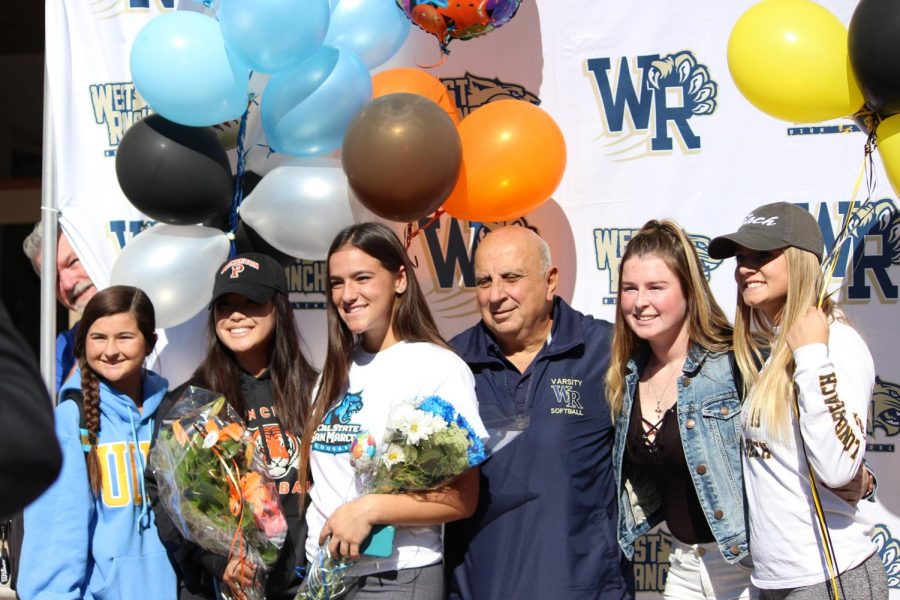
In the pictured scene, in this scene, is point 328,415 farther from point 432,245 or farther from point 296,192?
point 432,245

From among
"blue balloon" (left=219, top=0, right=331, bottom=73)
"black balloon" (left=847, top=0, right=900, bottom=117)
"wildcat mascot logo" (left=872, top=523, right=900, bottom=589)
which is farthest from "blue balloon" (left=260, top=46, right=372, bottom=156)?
"wildcat mascot logo" (left=872, top=523, right=900, bottom=589)

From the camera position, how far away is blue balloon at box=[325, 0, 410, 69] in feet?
11.4

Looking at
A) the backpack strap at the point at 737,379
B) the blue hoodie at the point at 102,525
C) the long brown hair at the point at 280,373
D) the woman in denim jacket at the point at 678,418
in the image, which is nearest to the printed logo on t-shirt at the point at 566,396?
the woman in denim jacket at the point at 678,418

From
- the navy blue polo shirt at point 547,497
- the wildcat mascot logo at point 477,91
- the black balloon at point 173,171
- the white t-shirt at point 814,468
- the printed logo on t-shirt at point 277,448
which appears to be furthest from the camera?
the wildcat mascot logo at point 477,91

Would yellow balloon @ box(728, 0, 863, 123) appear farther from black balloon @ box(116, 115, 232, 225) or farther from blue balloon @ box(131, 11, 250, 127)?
black balloon @ box(116, 115, 232, 225)

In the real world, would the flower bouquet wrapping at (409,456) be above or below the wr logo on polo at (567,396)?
below

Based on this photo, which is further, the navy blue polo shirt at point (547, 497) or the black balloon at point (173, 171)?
the black balloon at point (173, 171)

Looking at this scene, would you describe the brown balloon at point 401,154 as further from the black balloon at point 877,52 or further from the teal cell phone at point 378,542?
the black balloon at point 877,52

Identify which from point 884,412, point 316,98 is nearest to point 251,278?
point 316,98

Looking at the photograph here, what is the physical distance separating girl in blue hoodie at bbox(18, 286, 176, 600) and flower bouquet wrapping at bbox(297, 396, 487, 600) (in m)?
0.71

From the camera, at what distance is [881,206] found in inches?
139

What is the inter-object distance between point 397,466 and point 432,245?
158cm

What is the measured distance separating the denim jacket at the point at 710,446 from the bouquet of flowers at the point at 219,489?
1.05m

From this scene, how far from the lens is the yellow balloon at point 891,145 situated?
8.74ft
